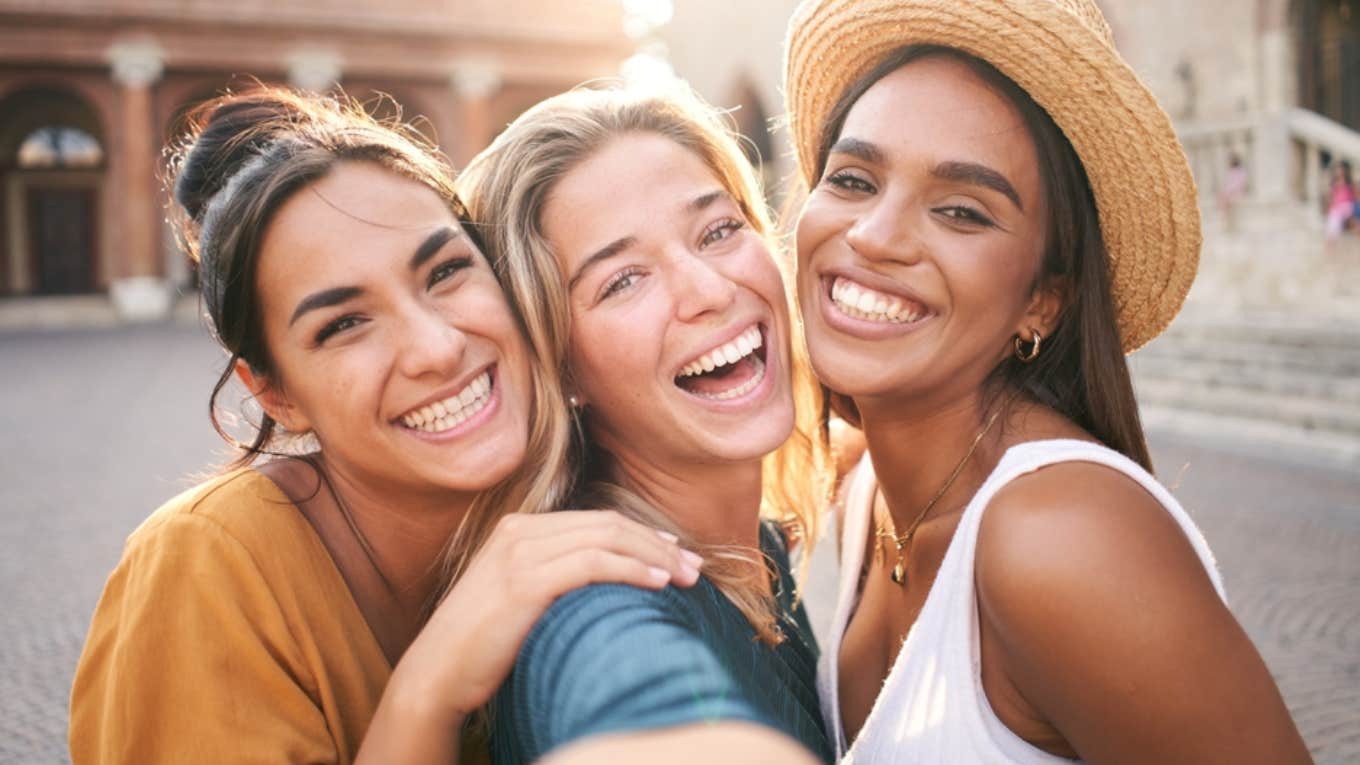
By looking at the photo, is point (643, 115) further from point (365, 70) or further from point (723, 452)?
point (365, 70)

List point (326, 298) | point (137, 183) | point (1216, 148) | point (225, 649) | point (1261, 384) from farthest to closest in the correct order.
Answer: point (137, 183)
point (1216, 148)
point (1261, 384)
point (326, 298)
point (225, 649)

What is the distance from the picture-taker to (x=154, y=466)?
883 cm

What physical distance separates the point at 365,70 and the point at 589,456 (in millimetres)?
27349

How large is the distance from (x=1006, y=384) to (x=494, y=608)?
1.35 meters

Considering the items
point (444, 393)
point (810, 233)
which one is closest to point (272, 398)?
point (444, 393)

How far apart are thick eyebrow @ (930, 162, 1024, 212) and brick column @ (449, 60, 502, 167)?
87.9 ft

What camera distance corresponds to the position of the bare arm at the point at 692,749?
91cm

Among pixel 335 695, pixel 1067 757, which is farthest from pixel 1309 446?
pixel 335 695

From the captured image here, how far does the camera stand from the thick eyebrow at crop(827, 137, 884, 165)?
220 cm

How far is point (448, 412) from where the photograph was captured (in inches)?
88.8

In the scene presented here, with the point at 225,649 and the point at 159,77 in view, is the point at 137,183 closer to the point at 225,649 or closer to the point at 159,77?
the point at 159,77

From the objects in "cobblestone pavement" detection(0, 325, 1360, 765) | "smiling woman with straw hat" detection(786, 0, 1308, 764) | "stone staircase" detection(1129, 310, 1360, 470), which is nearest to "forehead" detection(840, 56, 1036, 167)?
"smiling woman with straw hat" detection(786, 0, 1308, 764)

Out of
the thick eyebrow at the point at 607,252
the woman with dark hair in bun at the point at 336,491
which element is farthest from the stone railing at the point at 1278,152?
the woman with dark hair in bun at the point at 336,491

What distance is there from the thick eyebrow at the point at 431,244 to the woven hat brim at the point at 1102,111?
1.07 m
